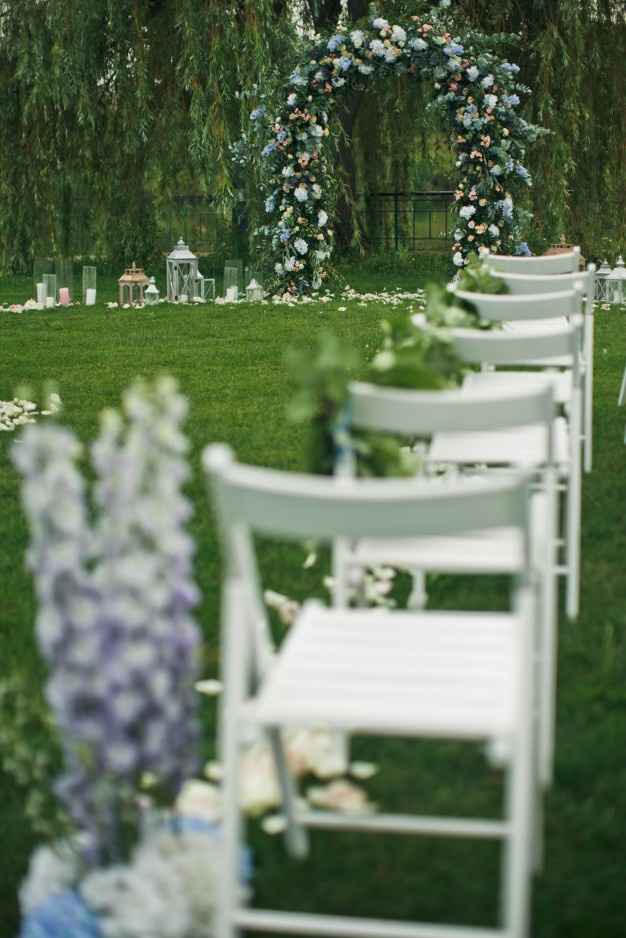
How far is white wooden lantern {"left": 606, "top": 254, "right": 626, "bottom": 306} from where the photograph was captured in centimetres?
1337

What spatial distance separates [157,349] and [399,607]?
6.36 meters

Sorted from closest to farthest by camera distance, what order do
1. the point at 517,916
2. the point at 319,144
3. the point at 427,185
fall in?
1. the point at 517,916
2. the point at 319,144
3. the point at 427,185

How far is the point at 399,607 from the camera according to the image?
4359 mm

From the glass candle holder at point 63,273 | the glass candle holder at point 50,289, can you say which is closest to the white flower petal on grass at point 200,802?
the glass candle holder at point 50,289

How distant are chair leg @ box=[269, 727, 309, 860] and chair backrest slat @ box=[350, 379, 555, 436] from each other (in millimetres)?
648

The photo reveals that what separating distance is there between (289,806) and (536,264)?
14.4 ft

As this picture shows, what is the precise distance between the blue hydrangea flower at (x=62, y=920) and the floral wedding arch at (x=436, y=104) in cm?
1229

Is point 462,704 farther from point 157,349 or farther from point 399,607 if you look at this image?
point 157,349

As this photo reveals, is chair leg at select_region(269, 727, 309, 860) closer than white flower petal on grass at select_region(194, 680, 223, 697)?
Yes

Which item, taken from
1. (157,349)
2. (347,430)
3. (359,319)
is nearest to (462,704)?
(347,430)

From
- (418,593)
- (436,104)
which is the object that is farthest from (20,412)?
(436,104)

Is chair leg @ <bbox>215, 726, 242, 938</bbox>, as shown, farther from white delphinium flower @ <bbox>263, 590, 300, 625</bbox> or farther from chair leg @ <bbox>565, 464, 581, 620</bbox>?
chair leg @ <bbox>565, 464, 581, 620</bbox>

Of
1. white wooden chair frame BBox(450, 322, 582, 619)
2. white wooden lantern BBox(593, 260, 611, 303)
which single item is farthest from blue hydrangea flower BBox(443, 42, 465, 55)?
white wooden chair frame BBox(450, 322, 582, 619)

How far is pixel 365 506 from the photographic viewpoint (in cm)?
207
